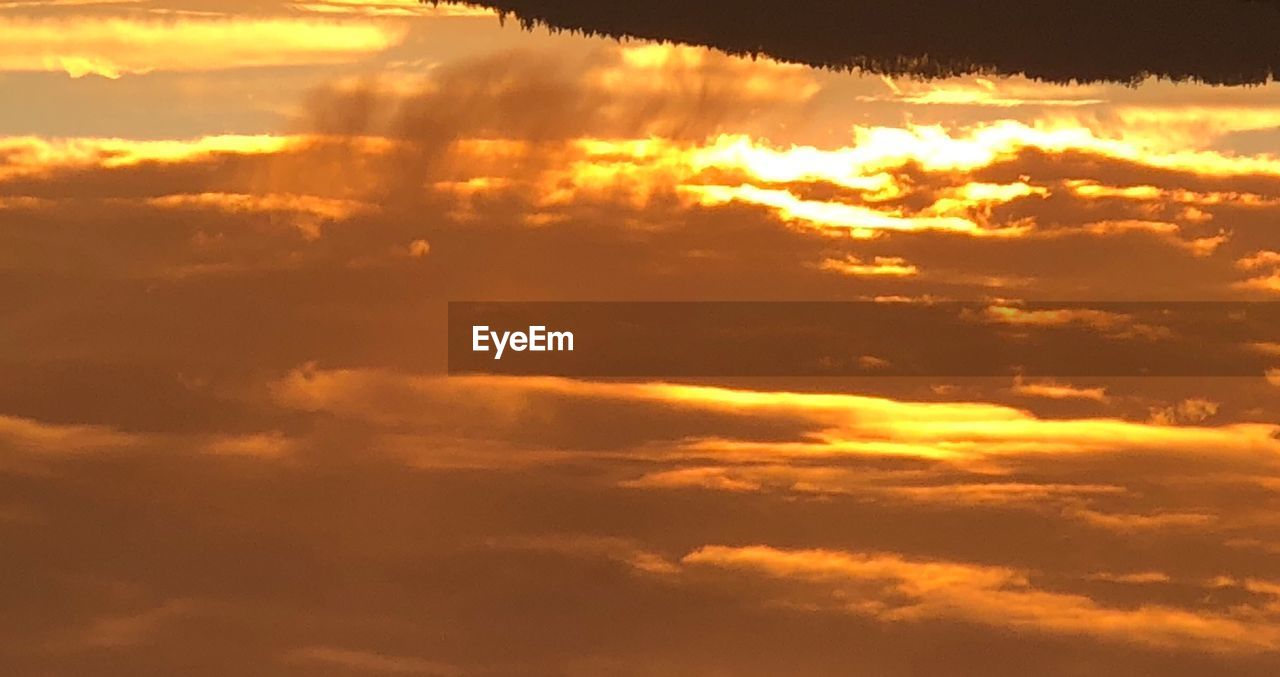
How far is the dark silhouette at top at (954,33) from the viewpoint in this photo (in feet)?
7.06

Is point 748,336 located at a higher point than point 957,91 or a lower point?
lower

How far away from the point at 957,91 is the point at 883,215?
23 centimetres

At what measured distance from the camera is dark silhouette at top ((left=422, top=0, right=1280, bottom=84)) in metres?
2.15

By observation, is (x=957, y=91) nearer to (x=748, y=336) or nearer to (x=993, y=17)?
(x=993, y=17)

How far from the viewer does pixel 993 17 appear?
7.10 feet

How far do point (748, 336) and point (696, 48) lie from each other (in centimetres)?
48

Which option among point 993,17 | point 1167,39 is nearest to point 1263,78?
point 1167,39

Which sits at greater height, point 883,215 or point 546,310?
point 883,215

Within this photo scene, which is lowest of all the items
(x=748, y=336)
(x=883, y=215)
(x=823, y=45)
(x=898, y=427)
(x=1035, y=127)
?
(x=898, y=427)

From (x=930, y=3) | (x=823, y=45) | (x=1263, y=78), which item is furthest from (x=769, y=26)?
(x=1263, y=78)

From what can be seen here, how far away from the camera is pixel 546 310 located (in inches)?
83.9

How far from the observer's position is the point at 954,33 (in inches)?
85.2

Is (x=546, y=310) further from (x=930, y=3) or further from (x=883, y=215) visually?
(x=930, y=3)

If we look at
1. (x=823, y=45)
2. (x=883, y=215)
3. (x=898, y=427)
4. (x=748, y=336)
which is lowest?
(x=898, y=427)
